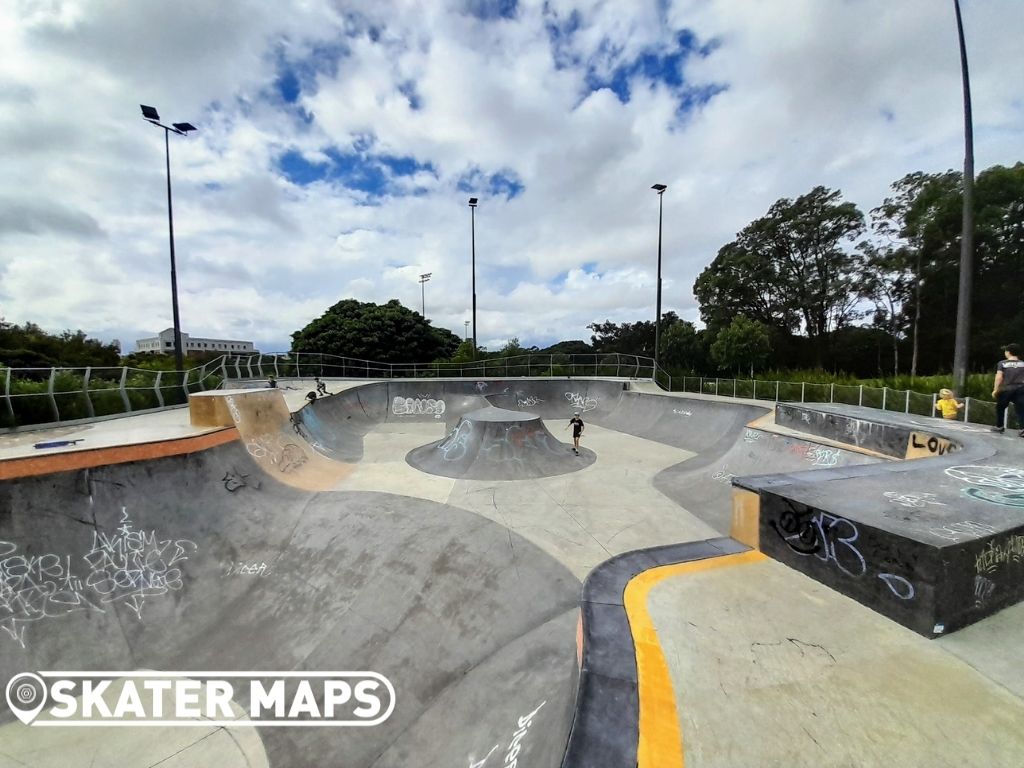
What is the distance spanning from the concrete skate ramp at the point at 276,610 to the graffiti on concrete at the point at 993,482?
4.66 metres

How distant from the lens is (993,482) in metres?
4.71

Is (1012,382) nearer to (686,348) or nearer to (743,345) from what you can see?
(743,345)

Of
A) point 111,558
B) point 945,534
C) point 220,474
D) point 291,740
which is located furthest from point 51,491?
point 945,534

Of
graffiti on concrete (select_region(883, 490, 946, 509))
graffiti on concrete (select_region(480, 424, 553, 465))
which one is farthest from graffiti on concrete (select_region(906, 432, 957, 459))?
graffiti on concrete (select_region(480, 424, 553, 465))

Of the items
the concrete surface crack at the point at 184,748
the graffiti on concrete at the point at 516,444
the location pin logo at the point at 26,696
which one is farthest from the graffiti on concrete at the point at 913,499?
the location pin logo at the point at 26,696

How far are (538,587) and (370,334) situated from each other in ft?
128

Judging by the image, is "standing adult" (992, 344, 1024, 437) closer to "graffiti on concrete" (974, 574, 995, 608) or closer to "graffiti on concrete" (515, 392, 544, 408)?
"graffiti on concrete" (974, 574, 995, 608)

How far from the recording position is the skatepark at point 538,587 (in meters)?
2.59

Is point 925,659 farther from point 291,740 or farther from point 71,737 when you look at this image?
point 71,737

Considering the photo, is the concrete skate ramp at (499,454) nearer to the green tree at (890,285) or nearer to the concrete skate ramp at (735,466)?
the concrete skate ramp at (735,466)

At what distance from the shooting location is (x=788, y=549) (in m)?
4.27

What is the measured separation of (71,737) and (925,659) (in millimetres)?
8888

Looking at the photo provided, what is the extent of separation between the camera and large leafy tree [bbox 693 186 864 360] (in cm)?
3041

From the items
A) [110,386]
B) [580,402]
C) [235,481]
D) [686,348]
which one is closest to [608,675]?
[235,481]
